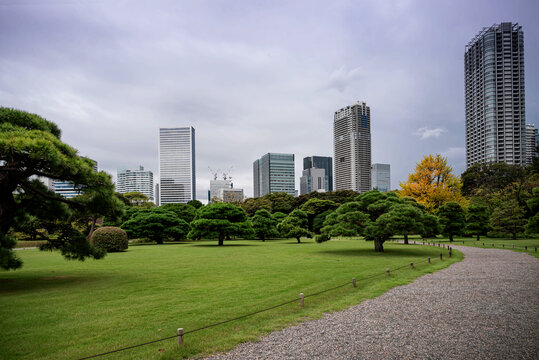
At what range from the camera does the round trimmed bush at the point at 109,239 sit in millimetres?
22938

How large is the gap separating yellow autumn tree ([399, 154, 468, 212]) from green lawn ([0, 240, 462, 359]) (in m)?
25.1

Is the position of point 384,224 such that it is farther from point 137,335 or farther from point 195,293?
point 137,335

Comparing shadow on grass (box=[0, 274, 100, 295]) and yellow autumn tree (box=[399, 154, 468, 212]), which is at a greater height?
yellow autumn tree (box=[399, 154, 468, 212])

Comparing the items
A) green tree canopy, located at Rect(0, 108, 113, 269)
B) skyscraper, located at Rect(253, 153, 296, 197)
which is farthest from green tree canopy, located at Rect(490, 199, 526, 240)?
skyscraper, located at Rect(253, 153, 296, 197)

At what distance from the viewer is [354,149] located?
144 meters

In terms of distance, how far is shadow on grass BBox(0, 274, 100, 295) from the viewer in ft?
31.2

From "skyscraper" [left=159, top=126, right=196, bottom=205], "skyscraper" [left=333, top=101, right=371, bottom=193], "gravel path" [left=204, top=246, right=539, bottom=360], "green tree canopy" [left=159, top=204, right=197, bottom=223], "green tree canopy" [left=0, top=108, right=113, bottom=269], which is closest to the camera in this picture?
"gravel path" [left=204, top=246, right=539, bottom=360]

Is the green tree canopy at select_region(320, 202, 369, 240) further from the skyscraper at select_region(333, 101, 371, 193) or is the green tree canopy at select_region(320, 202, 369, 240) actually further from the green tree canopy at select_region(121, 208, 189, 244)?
the skyscraper at select_region(333, 101, 371, 193)

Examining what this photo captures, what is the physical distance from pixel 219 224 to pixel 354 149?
12552 cm

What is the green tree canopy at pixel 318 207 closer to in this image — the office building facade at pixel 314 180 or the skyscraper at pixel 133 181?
the office building facade at pixel 314 180

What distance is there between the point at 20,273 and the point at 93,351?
37.2 ft

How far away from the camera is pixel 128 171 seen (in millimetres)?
178500

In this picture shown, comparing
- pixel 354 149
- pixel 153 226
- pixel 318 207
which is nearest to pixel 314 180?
pixel 354 149

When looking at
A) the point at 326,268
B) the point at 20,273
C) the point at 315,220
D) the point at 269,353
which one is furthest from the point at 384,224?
the point at 315,220
